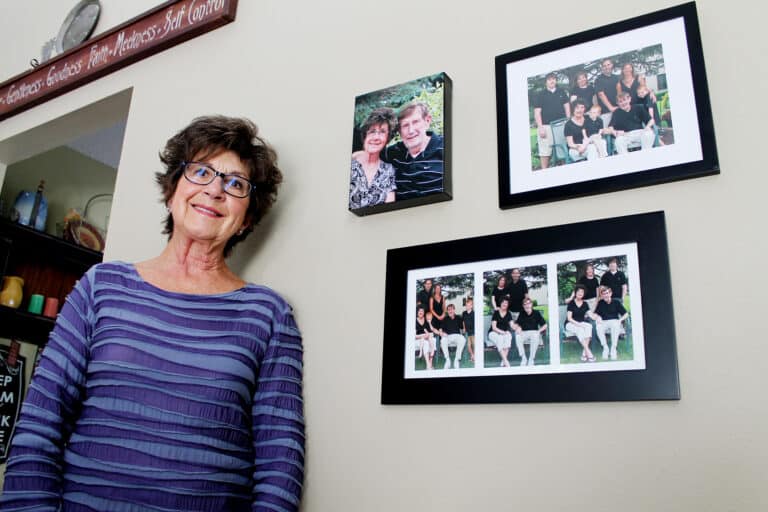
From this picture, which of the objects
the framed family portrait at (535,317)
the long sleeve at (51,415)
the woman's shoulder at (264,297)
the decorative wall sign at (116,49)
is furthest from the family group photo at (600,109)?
the decorative wall sign at (116,49)

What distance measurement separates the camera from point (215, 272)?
1.52m

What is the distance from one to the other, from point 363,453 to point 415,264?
402 millimetres

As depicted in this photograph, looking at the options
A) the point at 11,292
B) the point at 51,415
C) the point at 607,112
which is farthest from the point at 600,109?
the point at 11,292

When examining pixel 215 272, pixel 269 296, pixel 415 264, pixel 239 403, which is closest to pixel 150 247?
pixel 215 272

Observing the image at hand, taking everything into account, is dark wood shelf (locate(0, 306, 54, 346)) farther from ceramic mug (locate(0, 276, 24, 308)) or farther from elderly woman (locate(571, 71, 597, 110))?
elderly woman (locate(571, 71, 597, 110))

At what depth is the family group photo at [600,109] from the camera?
1.18 m

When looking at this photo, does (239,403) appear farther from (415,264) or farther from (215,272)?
(415,264)

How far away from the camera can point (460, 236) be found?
1.34 metres

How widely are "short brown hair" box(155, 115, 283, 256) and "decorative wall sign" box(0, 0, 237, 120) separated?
62 cm

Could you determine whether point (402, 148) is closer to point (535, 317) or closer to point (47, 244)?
point (535, 317)

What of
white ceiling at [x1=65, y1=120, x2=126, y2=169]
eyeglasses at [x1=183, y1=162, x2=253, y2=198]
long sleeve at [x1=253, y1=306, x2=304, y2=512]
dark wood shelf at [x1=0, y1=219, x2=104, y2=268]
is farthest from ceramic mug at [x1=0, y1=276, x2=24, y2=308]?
long sleeve at [x1=253, y1=306, x2=304, y2=512]

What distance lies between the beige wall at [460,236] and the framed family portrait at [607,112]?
0.03 meters

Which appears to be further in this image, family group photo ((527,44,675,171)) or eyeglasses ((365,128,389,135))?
eyeglasses ((365,128,389,135))

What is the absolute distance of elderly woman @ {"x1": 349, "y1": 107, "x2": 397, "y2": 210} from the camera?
1.43 m
